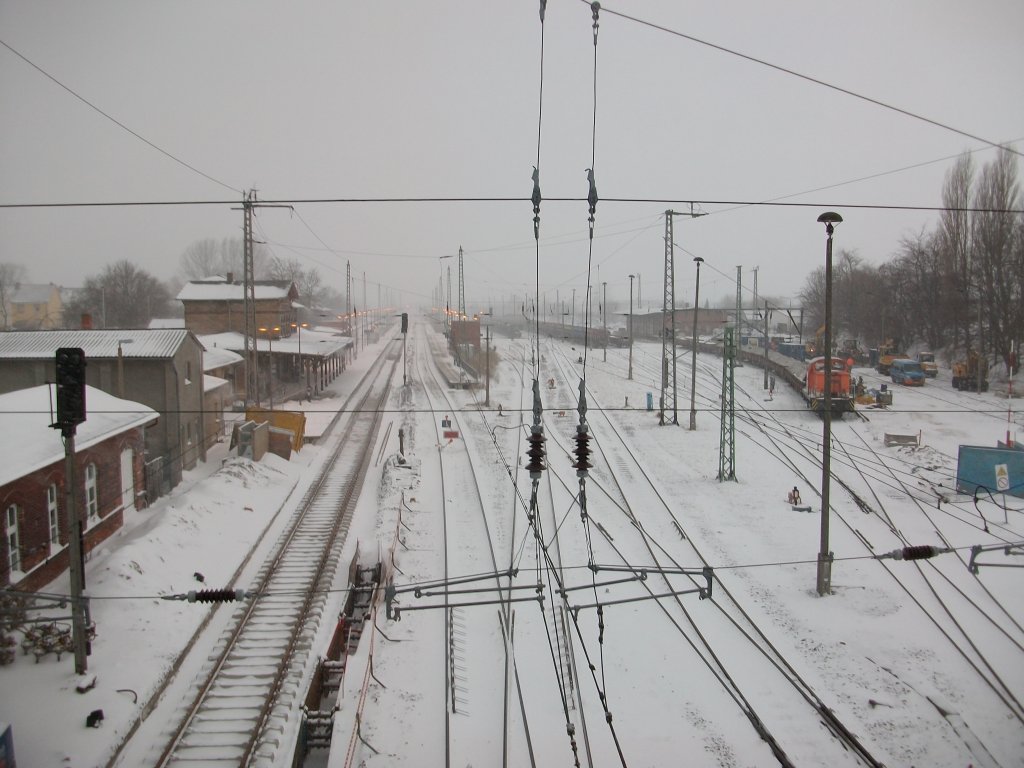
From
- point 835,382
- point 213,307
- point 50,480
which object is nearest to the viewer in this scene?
point 50,480

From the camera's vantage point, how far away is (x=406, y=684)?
790 centimetres

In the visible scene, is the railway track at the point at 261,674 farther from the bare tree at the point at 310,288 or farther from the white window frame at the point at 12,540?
the bare tree at the point at 310,288

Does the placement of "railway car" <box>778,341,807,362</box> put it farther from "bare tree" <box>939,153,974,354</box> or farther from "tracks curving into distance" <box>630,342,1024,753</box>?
"tracks curving into distance" <box>630,342,1024,753</box>

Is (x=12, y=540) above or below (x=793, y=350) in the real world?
below

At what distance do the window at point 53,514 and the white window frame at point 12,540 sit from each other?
91 cm

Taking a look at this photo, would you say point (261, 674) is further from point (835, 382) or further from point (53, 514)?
point (835, 382)

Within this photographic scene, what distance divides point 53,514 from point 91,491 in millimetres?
1487

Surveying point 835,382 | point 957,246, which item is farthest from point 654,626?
point 957,246

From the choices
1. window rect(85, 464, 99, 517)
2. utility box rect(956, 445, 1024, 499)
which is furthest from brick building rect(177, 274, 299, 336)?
utility box rect(956, 445, 1024, 499)

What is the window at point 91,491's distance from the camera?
10727 mm

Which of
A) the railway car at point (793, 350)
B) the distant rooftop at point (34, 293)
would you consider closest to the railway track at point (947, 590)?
the railway car at point (793, 350)

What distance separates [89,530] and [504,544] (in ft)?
→ 22.5

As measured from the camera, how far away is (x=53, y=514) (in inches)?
375

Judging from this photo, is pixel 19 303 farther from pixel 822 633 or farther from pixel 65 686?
pixel 822 633
